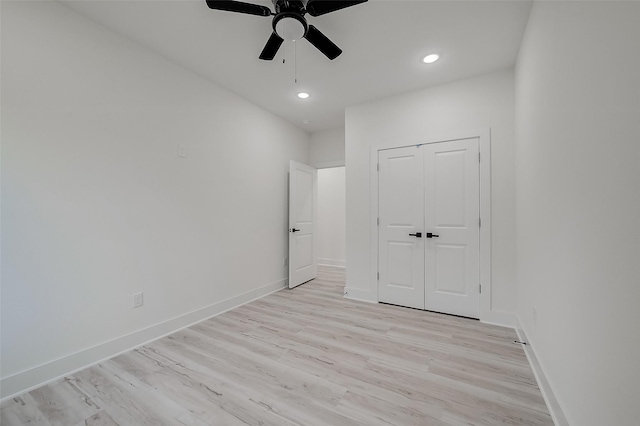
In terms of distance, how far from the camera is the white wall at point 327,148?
176 inches

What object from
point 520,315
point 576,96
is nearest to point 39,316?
point 576,96

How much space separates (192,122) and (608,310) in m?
3.36

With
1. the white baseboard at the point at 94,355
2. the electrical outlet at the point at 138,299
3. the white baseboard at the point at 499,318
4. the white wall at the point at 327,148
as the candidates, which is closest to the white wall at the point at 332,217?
the white wall at the point at 327,148

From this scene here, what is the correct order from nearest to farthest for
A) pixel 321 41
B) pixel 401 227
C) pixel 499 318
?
pixel 321 41
pixel 499 318
pixel 401 227

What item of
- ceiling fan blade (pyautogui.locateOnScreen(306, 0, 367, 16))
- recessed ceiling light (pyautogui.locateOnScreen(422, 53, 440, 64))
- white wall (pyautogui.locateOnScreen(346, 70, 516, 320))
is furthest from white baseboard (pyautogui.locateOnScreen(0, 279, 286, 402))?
recessed ceiling light (pyautogui.locateOnScreen(422, 53, 440, 64))

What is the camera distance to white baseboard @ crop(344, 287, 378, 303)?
11.1 ft

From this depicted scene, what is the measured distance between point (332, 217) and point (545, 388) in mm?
4611

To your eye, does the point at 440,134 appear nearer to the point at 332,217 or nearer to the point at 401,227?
the point at 401,227

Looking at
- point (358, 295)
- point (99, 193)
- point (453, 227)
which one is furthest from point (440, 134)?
point (99, 193)

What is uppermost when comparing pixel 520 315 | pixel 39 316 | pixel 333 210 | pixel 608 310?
pixel 333 210

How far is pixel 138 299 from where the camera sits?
227 centimetres

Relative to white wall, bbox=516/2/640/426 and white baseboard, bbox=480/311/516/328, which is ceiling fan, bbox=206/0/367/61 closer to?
white wall, bbox=516/2/640/426

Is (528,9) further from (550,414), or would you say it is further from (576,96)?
(550,414)

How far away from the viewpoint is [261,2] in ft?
6.13
